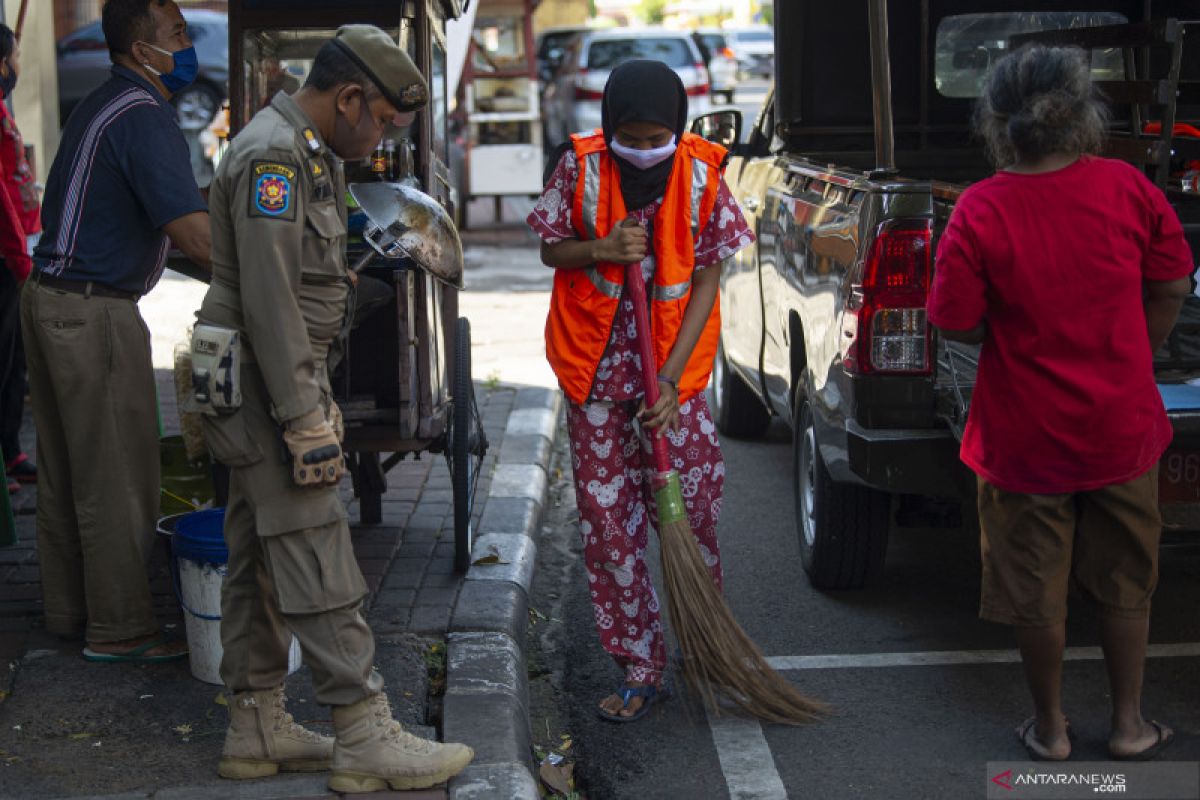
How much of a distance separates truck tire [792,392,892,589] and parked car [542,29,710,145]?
55.4 ft

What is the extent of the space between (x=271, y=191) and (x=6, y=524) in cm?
278

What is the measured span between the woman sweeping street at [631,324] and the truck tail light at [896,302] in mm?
535

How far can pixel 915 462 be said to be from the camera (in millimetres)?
4617

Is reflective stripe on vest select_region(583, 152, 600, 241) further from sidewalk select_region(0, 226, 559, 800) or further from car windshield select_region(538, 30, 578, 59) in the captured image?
car windshield select_region(538, 30, 578, 59)

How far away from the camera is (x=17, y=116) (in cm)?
1079

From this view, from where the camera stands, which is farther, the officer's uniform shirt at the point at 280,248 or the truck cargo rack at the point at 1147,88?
the truck cargo rack at the point at 1147,88

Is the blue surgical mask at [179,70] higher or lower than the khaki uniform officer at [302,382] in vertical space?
higher

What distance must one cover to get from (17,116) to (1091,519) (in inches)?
352

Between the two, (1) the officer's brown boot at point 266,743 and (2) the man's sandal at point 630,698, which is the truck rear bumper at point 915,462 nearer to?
(2) the man's sandal at point 630,698

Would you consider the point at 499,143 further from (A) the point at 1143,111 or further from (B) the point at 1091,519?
(B) the point at 1091,519

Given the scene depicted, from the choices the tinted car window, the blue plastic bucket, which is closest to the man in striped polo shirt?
the blue plastic bucket

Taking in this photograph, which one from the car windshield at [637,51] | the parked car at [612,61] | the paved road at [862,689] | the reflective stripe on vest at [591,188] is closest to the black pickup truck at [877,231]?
the paved road at [862,689]

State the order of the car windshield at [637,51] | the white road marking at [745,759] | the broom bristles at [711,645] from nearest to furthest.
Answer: the white road marking at [745,759] → the broom bristles at [711,645] → the car windshield at [637,51]

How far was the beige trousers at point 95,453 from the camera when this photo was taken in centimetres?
447
